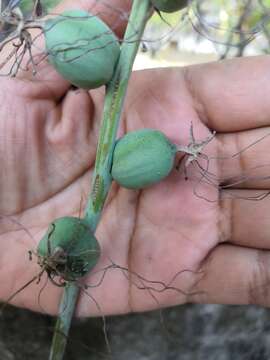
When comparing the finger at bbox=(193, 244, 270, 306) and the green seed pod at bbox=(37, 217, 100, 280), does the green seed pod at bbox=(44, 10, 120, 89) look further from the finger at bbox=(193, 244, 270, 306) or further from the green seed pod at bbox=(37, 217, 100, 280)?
the finger at bbox=(193, 244, 270, 306)

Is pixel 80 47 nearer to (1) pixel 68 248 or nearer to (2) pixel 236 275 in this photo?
(1) pixel 68 248

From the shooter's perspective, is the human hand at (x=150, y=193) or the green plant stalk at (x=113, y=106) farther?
the human hand at (x=150, y=193)

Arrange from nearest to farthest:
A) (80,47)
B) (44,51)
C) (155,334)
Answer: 1. (80,47)
2. (44,51)
3. (155,334)

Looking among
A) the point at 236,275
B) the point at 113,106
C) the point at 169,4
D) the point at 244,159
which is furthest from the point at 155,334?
the point at 169,4

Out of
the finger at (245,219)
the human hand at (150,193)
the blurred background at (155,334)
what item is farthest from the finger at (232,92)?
the blurred background at (155,334)

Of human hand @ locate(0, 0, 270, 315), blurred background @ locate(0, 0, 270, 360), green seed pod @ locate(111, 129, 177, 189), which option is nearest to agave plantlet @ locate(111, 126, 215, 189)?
green seed pod @ locate(111, 129, 177, 189)

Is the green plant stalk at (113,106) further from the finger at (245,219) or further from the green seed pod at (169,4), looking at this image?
the finger at (245,219)

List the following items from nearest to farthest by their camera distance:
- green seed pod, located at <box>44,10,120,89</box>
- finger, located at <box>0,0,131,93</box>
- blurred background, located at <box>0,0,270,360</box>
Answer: green seed pod, located at <box>44,10,120,89</box> < finger, located at <box>0,0,131,93</box> < blurred background, located at <box>0,0,270,360</box>
